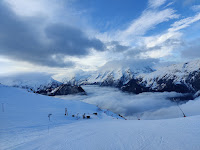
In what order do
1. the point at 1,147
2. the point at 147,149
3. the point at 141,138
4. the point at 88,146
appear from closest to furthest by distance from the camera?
the point at 147,149, the point at 88,146, the point at 141,138, the point at 1,147

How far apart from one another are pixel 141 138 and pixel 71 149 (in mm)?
3887

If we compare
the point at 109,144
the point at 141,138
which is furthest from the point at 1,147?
the point at 141,138

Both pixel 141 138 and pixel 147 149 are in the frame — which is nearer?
pixel 147 149

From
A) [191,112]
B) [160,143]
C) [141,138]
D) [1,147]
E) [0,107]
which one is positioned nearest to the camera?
[160,143]

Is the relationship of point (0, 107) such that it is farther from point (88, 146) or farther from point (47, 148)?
point (88, 146)

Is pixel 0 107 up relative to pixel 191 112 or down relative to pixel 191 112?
up

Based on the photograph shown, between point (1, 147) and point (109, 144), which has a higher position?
point (109, 144)

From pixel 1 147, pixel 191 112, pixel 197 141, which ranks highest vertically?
pixel 197 141

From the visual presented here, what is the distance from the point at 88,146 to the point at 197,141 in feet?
17.2

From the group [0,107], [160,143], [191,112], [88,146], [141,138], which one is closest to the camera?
[160,143]

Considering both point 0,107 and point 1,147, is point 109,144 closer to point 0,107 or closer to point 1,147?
point 1,147

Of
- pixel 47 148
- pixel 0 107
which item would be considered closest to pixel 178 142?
pixel 47 148

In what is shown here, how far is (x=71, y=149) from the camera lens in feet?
20.0

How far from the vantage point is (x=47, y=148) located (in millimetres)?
6383
